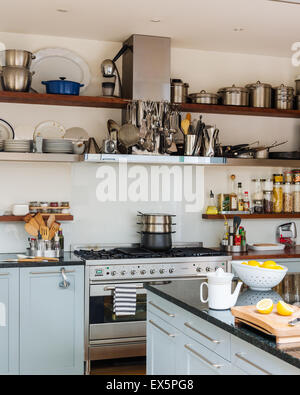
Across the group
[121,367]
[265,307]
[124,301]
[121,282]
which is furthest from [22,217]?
[265,307]

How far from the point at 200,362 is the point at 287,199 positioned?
10.8 feet

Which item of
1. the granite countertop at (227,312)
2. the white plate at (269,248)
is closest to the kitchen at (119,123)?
the white plate at (269,248)

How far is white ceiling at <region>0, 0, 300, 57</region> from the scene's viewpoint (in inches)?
162

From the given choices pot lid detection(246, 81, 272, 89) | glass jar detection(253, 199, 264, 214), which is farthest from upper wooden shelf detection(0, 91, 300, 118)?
glass jar detection(253, 199, 264, 214)

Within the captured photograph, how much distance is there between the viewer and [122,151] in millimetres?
4902

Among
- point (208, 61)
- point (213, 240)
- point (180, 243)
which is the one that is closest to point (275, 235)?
point (213, 240)

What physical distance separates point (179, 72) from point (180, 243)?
164 cm

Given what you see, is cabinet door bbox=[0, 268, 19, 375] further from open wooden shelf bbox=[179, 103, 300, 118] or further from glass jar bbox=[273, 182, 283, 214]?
glass jar bbox=[273, 182, 283, 214]

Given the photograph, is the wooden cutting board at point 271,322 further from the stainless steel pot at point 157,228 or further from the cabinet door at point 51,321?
the stainless steel pot at point 157,228

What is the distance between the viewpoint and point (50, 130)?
4965mm

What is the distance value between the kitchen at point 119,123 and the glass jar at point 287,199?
129 mm

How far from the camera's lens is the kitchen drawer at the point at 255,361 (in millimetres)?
1946

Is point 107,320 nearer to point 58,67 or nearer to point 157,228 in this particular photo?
point 157,228

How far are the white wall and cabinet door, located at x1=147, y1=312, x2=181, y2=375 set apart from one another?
202cm
